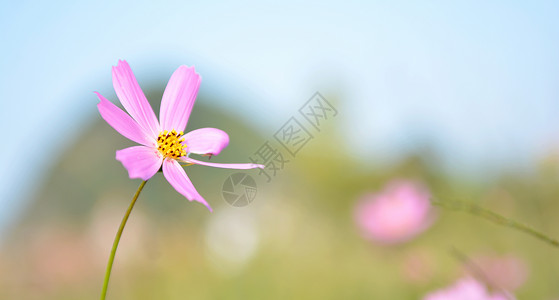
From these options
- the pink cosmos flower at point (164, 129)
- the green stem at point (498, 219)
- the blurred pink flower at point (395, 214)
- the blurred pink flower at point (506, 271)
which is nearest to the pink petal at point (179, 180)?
the pink cosmos flower at point (164, 129)

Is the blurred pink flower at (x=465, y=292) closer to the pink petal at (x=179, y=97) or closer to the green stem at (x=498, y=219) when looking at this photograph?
the green stem at (x=498, y=219)

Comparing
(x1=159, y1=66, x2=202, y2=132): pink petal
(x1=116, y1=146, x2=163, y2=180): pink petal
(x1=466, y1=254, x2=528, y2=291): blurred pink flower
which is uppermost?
(x1=159, y1=66, x2=202, y2=132): pink petal

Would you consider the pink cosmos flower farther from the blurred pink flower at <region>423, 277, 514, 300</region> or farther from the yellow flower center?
the blurred pink flower at <region>423, 277, 514, 300</region>

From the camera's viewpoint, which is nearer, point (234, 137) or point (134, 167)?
point (134, 167)

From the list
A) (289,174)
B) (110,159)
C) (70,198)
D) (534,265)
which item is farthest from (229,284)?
(110,159)

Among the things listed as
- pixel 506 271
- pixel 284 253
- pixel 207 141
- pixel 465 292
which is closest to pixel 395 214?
pixel 506 271

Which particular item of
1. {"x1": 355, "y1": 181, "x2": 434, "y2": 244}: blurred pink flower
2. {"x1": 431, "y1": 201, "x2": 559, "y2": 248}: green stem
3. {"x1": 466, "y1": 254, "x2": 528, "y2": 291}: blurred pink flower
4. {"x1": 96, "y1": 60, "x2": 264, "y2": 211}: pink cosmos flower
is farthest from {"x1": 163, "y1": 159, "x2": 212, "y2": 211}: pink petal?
{"x1": 355, "y1": 181, "x2": 434, "y2": 244}: blurred pink flower

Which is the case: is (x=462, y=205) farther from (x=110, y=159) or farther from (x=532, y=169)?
(x=110, y=159)
